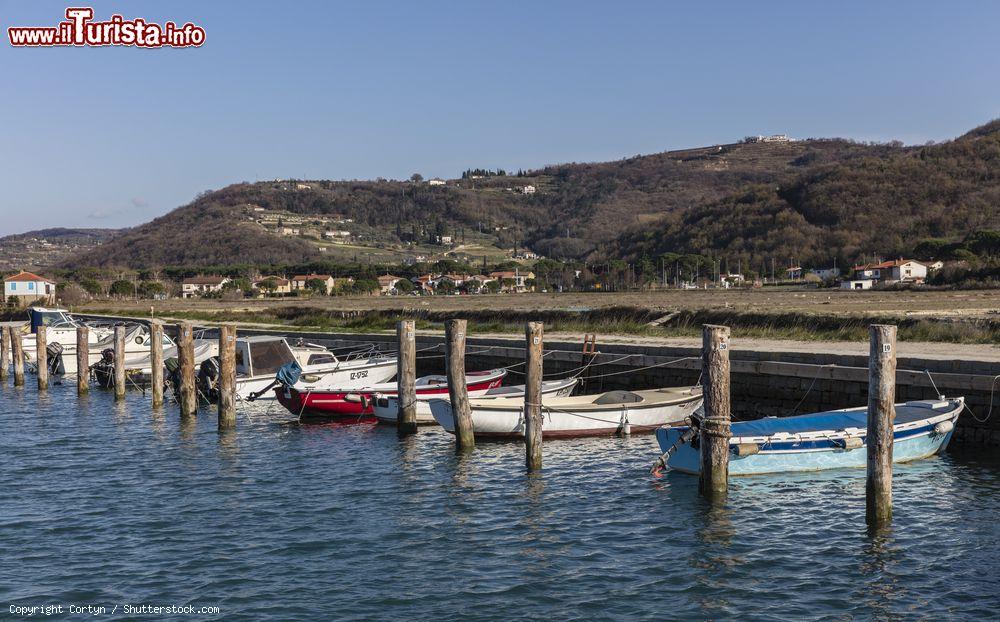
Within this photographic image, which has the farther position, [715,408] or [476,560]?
[715,408]

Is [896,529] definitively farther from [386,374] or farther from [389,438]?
[386,374]

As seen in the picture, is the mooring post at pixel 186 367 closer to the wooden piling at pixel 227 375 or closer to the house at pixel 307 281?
the wooden piling at pixel 227 375

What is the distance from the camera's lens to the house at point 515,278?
164 meters

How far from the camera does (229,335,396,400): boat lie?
27.9 meters

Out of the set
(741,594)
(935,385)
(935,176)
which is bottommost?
(741,594)

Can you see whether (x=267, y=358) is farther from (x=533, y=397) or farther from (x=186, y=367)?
(x=533, y=397)

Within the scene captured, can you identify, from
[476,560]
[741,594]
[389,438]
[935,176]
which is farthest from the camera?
[935,176]

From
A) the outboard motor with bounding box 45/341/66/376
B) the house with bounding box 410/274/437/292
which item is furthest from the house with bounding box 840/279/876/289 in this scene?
the outboard motor with bounding box 45/341/66/376

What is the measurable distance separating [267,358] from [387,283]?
419ft

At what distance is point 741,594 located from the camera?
12336mm

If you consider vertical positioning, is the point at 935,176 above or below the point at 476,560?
above

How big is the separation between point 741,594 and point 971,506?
5.69m

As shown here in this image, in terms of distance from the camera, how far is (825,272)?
444 ft

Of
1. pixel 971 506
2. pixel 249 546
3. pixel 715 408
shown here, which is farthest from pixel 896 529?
pixel 249 546
